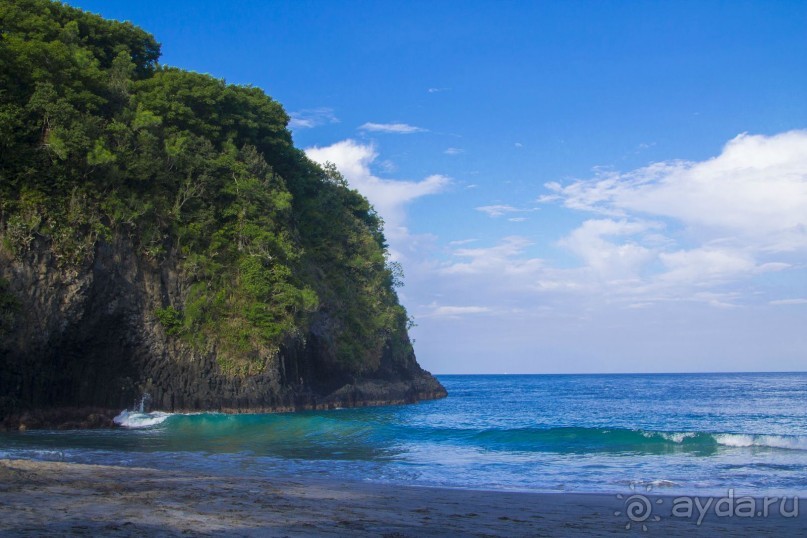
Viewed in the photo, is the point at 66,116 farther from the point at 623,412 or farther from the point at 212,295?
the point at 623,412

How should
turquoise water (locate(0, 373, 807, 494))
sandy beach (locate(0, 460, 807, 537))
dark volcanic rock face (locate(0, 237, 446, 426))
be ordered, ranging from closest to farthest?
sandy beach (locate(0, 460, 807, 537)) → turquoise water (locate(0, 373, 807, 494)) → dark volcanic rock face (locate(0, 237, 446, 426))

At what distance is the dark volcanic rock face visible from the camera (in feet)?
74.1

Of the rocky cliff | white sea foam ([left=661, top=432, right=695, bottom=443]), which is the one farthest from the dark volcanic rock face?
white sea foam ([left=661, top=432, right=695, bottom=443])

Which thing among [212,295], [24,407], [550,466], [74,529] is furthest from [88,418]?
[74,529]

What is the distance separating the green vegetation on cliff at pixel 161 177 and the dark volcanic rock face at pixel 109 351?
51cm

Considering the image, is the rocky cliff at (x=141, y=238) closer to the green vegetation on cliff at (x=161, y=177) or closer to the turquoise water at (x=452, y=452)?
the green vegetation on cliff at (x=161, y=177)

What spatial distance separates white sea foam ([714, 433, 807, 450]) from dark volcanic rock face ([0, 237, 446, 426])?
20250mm

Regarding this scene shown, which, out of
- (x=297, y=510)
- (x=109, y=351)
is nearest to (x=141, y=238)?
(x=109, y=351)

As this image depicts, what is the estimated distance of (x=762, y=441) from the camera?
21203 millimetres

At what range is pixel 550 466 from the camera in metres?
16.8

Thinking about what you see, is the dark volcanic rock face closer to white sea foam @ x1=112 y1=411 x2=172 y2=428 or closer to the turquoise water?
white sea foam @ x1=112 y1=411 x2=172 y2=428

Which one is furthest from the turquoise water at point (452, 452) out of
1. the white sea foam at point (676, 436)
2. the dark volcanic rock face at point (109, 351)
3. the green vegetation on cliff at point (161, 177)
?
the green vegetation on cliff at point (161, 177)

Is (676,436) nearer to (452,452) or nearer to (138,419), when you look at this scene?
(452,452)

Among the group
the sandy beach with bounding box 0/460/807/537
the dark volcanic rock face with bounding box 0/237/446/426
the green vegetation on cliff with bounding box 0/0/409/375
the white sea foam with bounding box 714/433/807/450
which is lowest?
the white sea foam with bounding box 714/433/807/450
